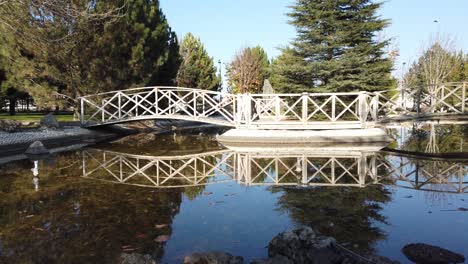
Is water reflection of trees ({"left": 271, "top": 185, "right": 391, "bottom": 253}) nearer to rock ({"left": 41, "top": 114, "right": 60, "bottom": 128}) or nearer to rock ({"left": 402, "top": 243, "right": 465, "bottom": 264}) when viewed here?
rock ({"left": 402, "top": 243, "right": 465, "bottom": 264})

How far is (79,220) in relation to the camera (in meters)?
5.01

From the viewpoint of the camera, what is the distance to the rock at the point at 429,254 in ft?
11.8

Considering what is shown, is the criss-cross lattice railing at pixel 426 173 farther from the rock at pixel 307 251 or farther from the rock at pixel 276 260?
the rock at pixel 276 260

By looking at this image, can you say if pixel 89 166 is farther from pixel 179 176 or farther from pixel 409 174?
pixel 409 174

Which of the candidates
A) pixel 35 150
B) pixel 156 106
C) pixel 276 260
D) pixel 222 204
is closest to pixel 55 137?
pixel 35 150

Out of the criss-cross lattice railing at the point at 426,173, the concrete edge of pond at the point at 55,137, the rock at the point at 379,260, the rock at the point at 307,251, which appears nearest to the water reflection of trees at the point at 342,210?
the rock at the point at 379,260

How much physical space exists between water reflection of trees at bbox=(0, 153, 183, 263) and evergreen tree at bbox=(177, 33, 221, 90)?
101 ft

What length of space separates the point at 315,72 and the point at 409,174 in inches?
491

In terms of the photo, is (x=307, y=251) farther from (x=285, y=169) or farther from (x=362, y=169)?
(x=362, y=169)

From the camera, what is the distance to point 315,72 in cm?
1978

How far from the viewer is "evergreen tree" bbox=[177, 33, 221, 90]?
37.9 m

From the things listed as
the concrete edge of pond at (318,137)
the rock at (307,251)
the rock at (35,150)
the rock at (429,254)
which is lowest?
the rock at (429,254)

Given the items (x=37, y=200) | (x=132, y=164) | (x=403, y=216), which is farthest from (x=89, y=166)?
(x=403, y=216)

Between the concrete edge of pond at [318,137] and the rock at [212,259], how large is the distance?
9.94 metres
